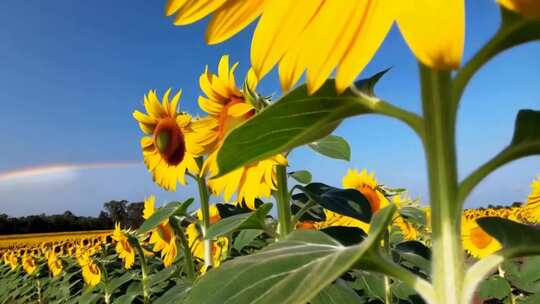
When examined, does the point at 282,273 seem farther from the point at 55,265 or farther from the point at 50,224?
the point at 50,224

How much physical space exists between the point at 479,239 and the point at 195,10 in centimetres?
382

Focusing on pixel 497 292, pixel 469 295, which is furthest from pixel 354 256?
pixel 497 292

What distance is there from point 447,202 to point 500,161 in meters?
0.14

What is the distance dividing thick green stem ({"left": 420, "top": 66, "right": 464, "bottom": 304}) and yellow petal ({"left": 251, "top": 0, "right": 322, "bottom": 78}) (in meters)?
0.17

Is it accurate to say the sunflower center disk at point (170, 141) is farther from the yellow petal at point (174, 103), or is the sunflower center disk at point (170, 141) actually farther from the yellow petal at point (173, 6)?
the yellow petal at point (173, 6)

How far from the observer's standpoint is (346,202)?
1.53 m

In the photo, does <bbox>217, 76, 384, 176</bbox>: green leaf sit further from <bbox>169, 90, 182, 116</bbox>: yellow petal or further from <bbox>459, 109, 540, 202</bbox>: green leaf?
<bbox>169, 90, 182, 116</bbox>: yellow petal

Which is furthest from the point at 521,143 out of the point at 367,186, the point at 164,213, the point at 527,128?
the point at 367,186

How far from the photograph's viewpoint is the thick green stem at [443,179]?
0.62 m

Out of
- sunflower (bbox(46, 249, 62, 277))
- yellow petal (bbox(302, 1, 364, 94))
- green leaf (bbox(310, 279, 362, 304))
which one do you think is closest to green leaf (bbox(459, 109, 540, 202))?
yellow petal (bbox(302, 1, 364, 94))

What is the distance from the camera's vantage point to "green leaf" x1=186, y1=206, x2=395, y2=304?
1.80ft

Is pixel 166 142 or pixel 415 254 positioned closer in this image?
pixel 415 254

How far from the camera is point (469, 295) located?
0.64 m

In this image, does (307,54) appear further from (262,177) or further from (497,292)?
(497,292)
